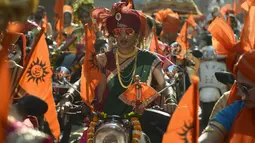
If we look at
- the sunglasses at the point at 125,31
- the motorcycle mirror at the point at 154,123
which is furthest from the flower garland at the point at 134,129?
the sunglasses at the point at 125,31

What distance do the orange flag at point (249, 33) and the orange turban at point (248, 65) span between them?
368 millimetres

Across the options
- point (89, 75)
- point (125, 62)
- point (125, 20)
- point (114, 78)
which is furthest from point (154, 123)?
point (125, 20)

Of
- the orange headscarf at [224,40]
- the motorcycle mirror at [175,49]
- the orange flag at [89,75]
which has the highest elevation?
the orange headscarf at [224,40]

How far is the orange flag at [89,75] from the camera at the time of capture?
7.54m

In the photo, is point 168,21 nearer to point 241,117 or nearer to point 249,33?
point 249,33

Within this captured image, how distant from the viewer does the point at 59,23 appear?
15477mm

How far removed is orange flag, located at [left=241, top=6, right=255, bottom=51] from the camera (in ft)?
19.2

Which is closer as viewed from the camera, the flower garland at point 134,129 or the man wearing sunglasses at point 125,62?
the flower garland at point 134,129

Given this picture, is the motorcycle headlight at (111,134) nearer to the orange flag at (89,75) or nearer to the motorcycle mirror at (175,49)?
the orange flag at (89,75)

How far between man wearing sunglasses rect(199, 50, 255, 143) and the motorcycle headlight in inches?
43.5

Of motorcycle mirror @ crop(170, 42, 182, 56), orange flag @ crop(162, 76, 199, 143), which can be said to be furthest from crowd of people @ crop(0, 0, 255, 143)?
motorcycle mirror @ crop(170, 42, 182, 56)

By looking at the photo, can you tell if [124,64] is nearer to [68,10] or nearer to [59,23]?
[59,23]

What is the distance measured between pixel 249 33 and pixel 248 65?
22.3 inches

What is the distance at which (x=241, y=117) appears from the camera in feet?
17.9
